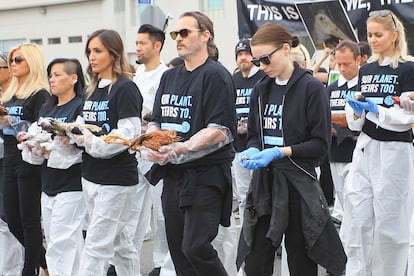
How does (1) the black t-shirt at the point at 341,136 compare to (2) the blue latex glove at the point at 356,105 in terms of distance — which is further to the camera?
(1) the black t-shirt at the point at 341,136

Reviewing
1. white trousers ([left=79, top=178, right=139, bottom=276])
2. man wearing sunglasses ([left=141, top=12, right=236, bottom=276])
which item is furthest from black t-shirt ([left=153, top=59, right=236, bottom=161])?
white trousers ([left=79, top=178, right=139, bottom=276])

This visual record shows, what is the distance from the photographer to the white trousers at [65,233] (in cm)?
584

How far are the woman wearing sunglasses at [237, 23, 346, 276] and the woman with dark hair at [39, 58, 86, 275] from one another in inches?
60.4

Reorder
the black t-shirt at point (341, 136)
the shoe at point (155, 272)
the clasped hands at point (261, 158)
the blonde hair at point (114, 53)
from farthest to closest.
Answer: the black t-shirt at point (341, 136)
the shoe at point (155, 272)
the blonde hair at point (114, 53)
the clasped hands at point (261, 158)

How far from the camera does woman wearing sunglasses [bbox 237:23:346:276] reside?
15.6ft

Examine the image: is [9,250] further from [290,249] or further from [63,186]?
[290,249]

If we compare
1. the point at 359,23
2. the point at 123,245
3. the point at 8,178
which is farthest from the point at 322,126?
the point at 359,23

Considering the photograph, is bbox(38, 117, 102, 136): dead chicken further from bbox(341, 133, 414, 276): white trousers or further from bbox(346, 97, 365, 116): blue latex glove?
bbox(341, 133, 414, 276): white trousers

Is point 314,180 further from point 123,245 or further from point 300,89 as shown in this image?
point 123,245

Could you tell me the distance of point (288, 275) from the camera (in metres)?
5.22

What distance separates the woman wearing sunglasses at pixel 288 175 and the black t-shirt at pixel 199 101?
0.84 feet

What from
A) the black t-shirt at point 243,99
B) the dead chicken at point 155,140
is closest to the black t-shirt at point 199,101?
the dead chicken at point 155,140

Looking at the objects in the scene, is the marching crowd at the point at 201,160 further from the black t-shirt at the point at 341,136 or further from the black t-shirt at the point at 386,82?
the black t-shirt at the point at 341,136

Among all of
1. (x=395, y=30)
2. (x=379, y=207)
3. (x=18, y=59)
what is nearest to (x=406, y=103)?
(x=395, y=30)
